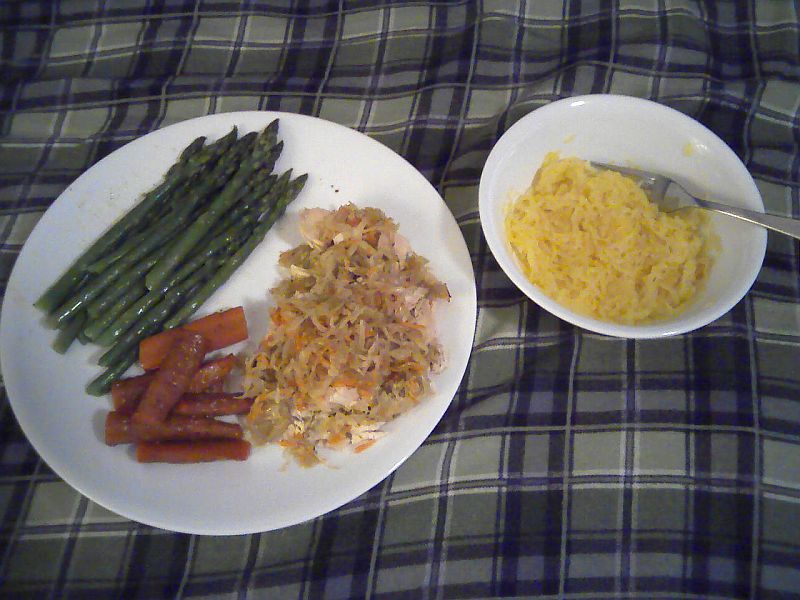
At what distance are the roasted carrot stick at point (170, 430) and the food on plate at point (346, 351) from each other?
126 mm

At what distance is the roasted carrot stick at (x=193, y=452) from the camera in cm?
227

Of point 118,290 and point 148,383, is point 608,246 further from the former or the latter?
point 118,290

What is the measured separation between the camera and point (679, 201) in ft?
7.91

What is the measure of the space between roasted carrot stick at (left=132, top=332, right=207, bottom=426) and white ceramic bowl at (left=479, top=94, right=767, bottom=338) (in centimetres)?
129

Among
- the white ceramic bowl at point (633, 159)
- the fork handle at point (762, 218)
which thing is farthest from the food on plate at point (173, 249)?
the fork handle at point (762, 218)

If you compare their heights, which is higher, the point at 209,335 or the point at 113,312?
the point at 113,312

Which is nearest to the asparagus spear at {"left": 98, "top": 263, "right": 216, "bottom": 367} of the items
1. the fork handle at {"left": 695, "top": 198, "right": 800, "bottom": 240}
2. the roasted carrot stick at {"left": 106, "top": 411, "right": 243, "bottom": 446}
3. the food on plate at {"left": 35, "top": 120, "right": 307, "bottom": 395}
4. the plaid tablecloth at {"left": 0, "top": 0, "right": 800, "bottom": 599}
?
the food on plate at {"left": 35, "top": 120, "right": 307, "bottom": 395}

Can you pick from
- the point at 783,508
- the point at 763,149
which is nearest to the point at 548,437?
the point at 783,508

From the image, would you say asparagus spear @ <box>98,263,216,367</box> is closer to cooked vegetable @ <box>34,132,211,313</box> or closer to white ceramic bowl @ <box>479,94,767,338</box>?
cooked vegetable @ <box>34,132,211,313</box>

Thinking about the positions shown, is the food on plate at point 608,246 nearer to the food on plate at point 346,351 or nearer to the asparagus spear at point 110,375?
the food on plate at point 346,351

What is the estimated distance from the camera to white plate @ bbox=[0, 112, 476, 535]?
219cm

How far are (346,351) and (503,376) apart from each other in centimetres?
71

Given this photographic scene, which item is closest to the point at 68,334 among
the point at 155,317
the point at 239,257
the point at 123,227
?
the point at 155,317

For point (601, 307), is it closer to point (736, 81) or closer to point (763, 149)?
point (763, 149)
